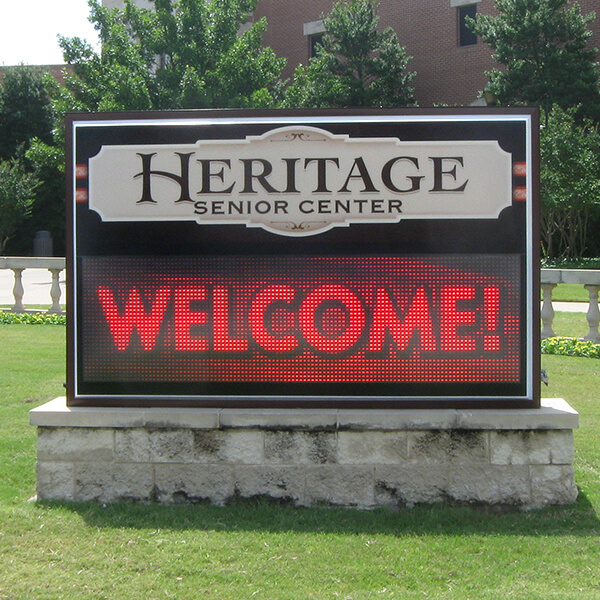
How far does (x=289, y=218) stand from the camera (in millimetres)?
4883

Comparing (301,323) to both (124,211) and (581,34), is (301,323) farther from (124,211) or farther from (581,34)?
(581,34)

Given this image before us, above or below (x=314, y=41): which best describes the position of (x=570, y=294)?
below

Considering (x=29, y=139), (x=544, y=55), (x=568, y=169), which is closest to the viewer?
(x=568, y=169)

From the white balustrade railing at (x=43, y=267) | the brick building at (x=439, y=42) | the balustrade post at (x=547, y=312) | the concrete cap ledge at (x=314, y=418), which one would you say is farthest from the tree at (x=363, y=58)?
the concrete cap ledge at (x=314, y=418)

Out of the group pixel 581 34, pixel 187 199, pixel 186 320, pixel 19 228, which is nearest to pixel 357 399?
pixel 186 320

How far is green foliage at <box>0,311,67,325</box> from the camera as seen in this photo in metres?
14.7

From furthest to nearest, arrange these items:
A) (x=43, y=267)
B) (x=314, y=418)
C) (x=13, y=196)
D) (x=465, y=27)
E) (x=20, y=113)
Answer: (x=20, y=113), (x=13, y=196), (x=465, y=27), (x=43, y=267), (x=314, y=418)

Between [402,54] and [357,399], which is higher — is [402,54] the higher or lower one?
the higher one

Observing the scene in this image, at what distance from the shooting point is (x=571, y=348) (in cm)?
1092

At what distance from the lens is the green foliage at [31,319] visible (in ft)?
48.2

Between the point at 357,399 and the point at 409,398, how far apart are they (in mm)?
295

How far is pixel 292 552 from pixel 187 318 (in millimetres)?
1458

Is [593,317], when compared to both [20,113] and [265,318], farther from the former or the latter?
[20,113]

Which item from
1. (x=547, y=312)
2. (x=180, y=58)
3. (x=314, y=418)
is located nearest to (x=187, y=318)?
(x=314, y=418)
